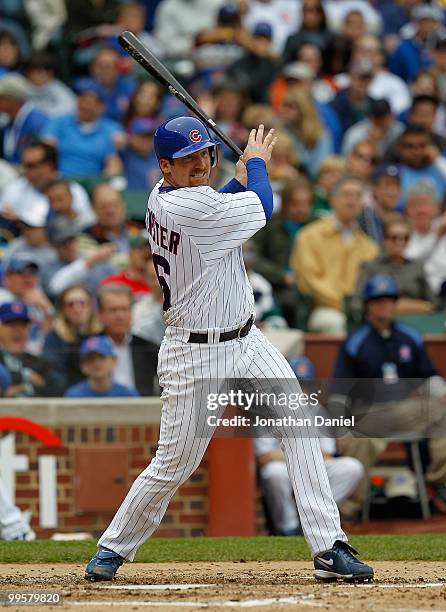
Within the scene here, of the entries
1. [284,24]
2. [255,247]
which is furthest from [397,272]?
[284,24]

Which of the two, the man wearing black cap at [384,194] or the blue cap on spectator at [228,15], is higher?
the blue cap on spectator at [228,15]

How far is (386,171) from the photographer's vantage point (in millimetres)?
13008

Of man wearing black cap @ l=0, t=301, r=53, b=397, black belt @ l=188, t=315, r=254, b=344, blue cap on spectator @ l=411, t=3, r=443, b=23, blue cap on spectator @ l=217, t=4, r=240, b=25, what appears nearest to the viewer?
black belt @ l=188, t=315, r=254, b=344

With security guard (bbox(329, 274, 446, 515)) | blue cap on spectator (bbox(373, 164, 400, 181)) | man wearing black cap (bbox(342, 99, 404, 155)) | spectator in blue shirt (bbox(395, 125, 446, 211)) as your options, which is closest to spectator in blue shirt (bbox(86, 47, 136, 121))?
man wearing black cap (bbox(342, 99, 404, 155))

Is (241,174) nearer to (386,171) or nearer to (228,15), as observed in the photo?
(386,171)

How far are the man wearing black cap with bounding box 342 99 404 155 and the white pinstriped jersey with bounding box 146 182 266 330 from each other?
8.19 m

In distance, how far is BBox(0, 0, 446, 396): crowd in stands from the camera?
1096 centimetres

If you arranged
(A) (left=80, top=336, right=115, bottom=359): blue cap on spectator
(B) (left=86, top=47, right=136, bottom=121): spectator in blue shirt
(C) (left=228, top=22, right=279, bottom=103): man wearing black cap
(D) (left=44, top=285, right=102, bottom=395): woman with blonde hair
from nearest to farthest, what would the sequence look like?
(A) (left=80, top=336, right=115, bottom=359): blue cap on spectator, (D) (left=44, top=285, right=102, bottom=395): woman with blonde hair, (B) (left=86, top=47, right=136, bottom=121): spectator in blue shirt, (C) (left=228, top=22, right=279, bottom=103): man wearing black cap

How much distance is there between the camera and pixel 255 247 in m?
12.1

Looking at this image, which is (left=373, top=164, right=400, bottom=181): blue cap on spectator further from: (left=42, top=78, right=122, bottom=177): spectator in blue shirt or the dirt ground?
the dirt ground

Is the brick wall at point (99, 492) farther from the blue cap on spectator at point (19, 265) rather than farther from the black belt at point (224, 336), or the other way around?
the black belt at point (224, 336)

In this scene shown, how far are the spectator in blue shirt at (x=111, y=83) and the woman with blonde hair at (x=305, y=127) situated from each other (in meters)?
1.65

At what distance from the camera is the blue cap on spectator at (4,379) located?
9.65 m

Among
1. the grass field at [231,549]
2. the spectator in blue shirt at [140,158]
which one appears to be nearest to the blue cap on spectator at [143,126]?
the spectator in blue shirt at [140,158]
